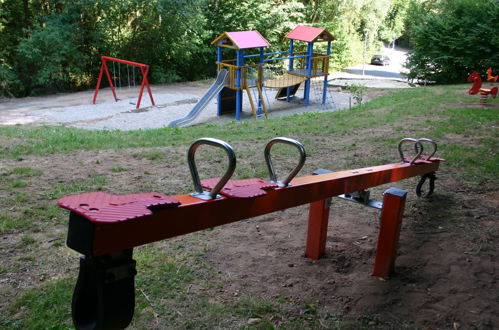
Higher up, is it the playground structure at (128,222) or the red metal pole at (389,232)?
the playground structure at (128,222)

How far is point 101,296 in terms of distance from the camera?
181cm

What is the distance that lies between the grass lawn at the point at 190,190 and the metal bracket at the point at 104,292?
0.86 meters

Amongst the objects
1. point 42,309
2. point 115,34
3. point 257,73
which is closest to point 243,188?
point 42,309

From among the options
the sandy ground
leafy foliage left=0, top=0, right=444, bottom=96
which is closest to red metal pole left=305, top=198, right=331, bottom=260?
the sandy ground

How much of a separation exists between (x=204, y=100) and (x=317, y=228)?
1131 cm

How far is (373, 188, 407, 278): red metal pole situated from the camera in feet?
10.6

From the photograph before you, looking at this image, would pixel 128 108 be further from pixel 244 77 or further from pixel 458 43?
pixel 458 43

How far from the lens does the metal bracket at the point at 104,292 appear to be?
1788 millimetres

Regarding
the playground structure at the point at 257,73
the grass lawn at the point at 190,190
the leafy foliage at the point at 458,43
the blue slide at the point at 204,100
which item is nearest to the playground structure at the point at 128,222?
the grass lawn at the point at 190,190

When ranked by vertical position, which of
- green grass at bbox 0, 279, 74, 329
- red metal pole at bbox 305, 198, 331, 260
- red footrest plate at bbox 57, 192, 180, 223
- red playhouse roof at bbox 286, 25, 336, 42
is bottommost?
green grass at bbox 0, 279, 74, 329

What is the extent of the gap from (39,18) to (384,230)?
21.7 metres

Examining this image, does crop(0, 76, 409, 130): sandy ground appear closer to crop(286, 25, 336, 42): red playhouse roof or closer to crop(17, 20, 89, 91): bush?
crop(17, 20, 89, 91): bush

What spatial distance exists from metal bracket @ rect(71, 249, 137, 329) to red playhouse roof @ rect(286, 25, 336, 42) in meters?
16.3

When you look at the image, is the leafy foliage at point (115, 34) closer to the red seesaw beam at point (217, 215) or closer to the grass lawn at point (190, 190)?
the grass lawn at point (190, 190)
